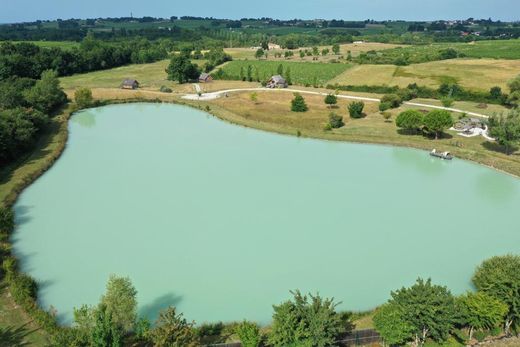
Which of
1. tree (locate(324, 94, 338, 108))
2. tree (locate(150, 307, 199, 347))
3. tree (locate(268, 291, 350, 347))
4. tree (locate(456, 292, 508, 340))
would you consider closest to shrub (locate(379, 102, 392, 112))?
tree (locate(324, 94, 338, 108))

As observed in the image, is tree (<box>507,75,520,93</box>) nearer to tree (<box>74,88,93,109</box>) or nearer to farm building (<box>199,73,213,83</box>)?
farm building (<box>199,73,213,83</box>)

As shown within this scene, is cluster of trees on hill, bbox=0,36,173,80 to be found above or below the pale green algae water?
above

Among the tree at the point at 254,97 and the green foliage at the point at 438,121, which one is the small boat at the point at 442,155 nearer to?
the green foliage at the point at 438,121

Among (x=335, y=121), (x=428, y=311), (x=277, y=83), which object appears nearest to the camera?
(x=428, y=311)

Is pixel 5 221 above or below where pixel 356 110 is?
below

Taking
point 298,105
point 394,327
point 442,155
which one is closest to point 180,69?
point 298,105

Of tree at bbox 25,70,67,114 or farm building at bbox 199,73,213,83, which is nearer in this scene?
tree at bbox 25,70,67,114

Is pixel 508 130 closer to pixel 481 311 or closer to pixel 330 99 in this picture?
pixel 330 99
